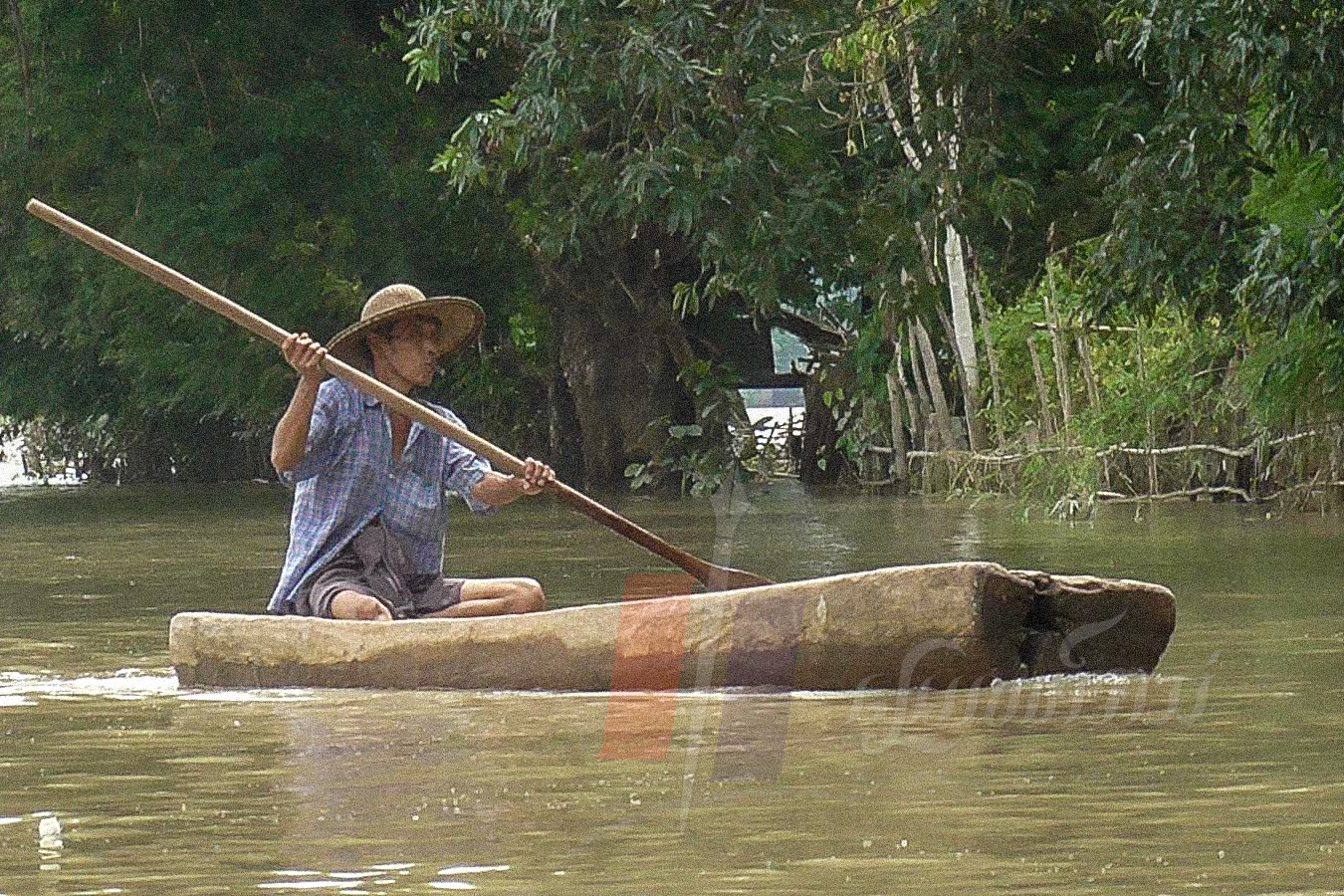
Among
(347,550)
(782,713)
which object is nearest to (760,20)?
(347,550)

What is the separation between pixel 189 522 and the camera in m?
24.2

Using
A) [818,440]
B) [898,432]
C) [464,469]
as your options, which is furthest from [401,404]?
[818,440]

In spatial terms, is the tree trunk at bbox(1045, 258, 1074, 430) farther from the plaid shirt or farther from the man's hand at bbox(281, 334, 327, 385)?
the man's hand at bbox(281, 334, 327, 385)

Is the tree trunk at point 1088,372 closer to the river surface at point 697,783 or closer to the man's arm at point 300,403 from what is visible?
the river surface at point 697,783

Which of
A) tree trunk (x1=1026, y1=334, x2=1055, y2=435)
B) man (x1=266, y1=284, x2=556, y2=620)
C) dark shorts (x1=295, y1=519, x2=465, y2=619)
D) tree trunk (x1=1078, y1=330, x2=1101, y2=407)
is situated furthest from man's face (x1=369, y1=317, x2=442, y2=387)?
tree trunk (x1=1026, y1=334, x2=1055, y2=435)

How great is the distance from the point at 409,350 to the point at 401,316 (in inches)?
4.6

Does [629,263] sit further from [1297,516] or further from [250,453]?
[250,453]

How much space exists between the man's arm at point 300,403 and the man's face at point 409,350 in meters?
0.44

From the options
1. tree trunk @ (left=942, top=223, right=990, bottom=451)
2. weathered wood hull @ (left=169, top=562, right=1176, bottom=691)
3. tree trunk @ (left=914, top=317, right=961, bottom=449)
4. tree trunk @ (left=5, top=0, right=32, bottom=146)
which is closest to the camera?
weathered wood hull @ (left=169, top=562, right=1176, bottom=691)

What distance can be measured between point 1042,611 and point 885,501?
649 inches

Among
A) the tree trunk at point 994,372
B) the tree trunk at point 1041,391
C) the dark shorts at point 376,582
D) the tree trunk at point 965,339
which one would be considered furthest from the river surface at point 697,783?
the tree trunk at point 965,339

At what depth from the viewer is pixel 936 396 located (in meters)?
25.4

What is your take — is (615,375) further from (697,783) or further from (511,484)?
(697,783)

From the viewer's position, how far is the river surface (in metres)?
5.54
